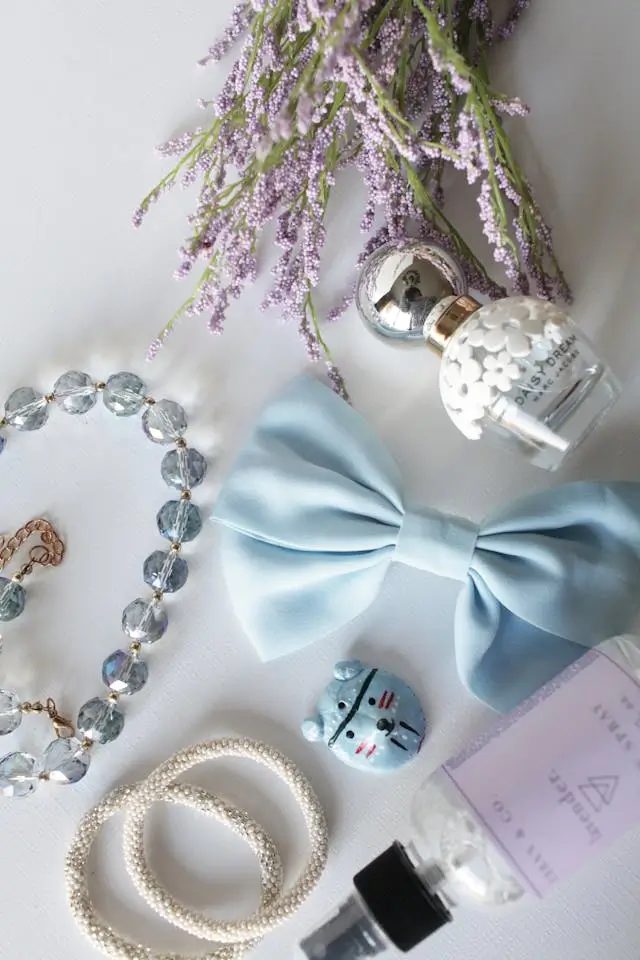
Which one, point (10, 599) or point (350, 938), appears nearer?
point (350, 938)

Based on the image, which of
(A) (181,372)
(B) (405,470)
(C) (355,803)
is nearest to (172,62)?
(A) (181,372)

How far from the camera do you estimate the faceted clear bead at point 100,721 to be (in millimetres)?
773

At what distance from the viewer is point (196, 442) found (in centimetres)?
83

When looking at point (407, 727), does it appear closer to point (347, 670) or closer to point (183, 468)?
point (347, 670)

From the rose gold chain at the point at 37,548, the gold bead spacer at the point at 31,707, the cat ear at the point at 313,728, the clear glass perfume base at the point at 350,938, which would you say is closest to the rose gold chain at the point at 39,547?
the rose gold chain at the point at 37,548

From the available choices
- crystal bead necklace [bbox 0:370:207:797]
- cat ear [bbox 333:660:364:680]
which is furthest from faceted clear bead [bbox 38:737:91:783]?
cat ear [bbox 333:660:364:680]

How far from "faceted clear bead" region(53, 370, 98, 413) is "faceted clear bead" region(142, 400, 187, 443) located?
2.1 inches

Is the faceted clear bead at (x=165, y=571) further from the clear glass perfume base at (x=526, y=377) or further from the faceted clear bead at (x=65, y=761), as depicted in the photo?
the clear glass perfume base at (x=526, y=377)

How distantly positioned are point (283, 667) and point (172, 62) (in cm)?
53

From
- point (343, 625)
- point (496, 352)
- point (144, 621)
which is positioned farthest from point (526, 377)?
point (144, 621)

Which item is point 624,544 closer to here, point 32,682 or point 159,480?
point 159,480

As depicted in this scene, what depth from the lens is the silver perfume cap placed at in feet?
2.35

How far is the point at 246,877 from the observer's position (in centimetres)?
78

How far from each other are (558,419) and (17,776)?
1.63 feet
